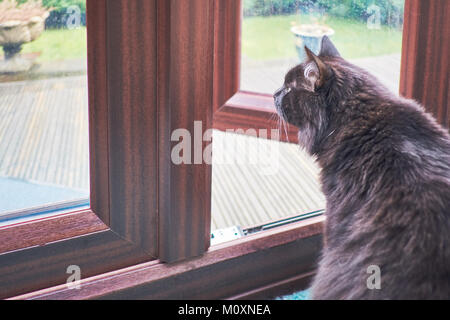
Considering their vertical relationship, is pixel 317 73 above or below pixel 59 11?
below

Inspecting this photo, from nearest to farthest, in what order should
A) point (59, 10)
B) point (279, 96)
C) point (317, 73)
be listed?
point (59, 10) → point (317, 73) → point (279, 96)

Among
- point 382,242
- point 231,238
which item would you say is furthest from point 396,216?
point 231,238

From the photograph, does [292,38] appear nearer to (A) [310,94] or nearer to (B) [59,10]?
(A) [310,94]

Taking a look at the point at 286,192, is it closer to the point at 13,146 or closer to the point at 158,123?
the point at 158,123

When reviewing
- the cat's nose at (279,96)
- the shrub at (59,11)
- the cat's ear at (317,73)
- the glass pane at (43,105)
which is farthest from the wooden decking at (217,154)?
the cat's ear at (317,73)

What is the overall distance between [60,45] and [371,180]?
2.15 ft

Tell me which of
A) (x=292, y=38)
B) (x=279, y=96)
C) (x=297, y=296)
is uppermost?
(x=292, y=38)

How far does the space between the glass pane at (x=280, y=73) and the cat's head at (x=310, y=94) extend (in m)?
0.19

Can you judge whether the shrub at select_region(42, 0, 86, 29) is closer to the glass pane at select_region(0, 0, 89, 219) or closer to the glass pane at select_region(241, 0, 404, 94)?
the glass pane at select_region(0, 0, 89, 219)

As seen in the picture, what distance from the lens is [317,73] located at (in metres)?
1.25

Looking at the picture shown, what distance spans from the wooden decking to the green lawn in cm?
3

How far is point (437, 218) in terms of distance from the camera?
103 cm

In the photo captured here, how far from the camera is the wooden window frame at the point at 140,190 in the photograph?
1207 millimetres

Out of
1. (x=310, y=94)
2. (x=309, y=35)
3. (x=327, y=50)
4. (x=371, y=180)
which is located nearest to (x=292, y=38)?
(x=309, y=35)
